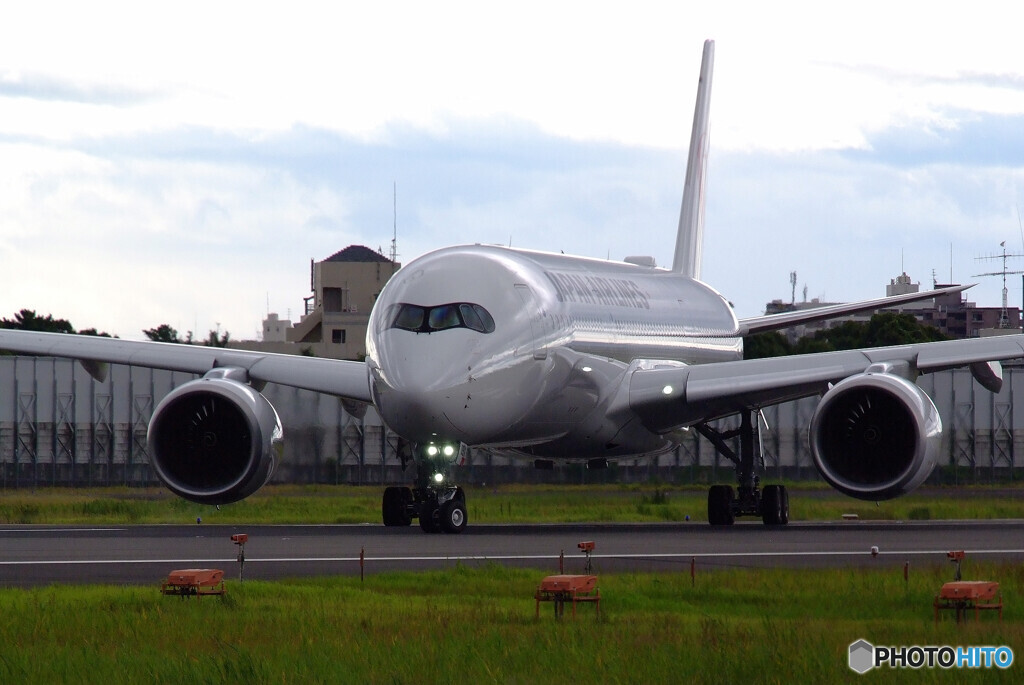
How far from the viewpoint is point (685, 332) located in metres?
32.9

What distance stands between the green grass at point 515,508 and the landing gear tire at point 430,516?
4.77 metres

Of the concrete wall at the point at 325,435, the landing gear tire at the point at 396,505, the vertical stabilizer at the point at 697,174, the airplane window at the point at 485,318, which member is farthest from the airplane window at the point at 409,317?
the concrete wall at the point at 325,435

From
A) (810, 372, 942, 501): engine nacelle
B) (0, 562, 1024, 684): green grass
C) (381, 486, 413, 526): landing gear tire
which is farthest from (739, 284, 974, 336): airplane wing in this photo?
(0, 562, 1024, 684): green grass

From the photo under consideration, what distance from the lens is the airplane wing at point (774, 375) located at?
26.6 m

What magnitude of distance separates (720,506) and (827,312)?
7.46 m

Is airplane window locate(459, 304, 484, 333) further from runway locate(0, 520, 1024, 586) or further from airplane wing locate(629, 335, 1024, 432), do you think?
airplane wing locate(629, 335, 1024, 432)

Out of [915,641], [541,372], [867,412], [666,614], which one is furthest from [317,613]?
[867,412]

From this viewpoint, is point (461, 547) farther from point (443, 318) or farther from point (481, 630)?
point (481, 630)

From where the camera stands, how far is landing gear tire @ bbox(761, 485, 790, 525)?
29.7 metres

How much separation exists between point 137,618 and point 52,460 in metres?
37.3

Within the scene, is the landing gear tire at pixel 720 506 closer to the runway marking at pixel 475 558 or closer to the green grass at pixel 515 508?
the green grass at pixel 515 508

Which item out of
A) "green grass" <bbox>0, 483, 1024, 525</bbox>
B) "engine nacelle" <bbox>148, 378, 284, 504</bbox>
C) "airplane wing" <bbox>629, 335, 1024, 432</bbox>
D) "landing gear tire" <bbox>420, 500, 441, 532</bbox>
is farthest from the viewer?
"green grass" <bbox>0, 483, 1024, 525</bbox>

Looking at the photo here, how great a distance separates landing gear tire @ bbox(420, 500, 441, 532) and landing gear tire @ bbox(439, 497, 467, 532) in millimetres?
72

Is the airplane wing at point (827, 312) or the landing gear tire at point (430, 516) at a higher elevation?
the airplane wing at point (827, 312)
